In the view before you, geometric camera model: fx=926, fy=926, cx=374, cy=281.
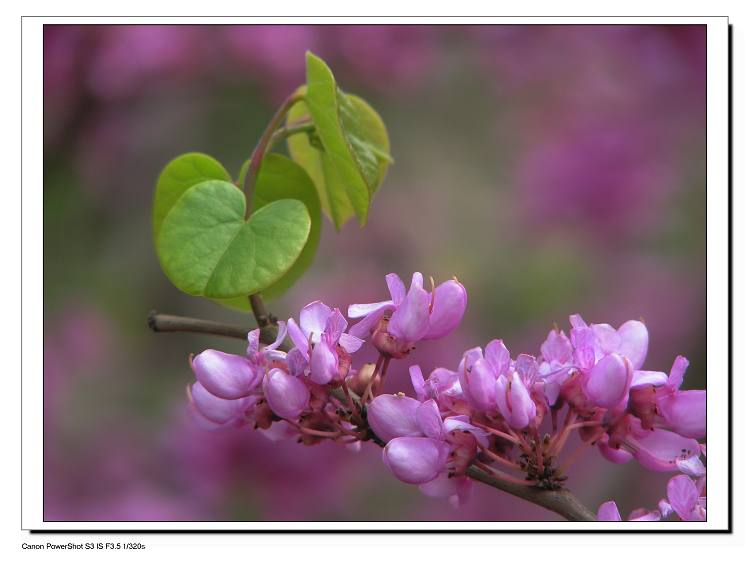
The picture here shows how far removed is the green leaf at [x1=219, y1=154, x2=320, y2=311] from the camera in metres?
0.76

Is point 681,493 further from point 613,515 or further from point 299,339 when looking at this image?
point 299,339

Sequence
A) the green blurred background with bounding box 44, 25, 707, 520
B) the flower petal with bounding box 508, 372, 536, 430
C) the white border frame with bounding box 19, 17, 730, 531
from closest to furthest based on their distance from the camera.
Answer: the flower petal with bounding box 508, 372, 536, 430 < the white border frame with bounding box 19, 17, 730, 531 < the green blurred background with bounding box 44, 25, 707, 520

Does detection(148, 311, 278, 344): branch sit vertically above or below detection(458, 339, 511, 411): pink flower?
above

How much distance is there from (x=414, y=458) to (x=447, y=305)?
0.10 metres

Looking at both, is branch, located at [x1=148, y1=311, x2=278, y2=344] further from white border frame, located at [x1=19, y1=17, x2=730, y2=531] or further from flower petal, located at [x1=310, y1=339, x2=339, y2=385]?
white border frame, located at [x1=19, y1=17, x2=730, y2=531]

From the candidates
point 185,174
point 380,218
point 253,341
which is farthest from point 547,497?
point 380,218

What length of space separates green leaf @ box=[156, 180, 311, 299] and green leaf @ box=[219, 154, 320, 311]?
0.08 m

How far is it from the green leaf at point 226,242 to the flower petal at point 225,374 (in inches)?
1.7

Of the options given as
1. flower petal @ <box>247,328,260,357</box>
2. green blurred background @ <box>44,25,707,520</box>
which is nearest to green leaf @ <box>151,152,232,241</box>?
flower petal @ <box>247,328,260,357</box>

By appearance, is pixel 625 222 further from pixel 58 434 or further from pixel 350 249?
pixel 58 434

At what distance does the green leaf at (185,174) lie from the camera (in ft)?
2.36
